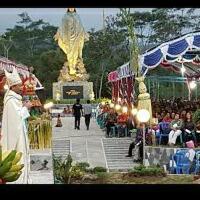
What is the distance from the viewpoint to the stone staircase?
8712 millimetres

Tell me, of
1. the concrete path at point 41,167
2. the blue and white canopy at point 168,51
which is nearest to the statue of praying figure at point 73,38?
the blue and white canopy at point 168,51

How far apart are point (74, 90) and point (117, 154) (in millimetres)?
13114

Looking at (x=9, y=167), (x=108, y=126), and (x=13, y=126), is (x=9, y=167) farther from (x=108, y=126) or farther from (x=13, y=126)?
(x=108, y=126)

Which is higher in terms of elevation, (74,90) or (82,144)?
(74,90)

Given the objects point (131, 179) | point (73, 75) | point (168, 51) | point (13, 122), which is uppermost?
point (73, 75)

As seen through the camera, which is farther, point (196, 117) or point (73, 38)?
point (73, 38)

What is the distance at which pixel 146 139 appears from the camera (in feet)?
29.0

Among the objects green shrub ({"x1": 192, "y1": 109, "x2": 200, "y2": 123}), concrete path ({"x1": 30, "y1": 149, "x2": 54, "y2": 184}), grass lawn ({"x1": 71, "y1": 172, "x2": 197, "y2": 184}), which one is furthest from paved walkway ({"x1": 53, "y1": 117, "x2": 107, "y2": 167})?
concrete path ({"x1": 30, "y1": 149, "x2": 54, "y2": 184})

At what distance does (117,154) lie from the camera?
9.63m

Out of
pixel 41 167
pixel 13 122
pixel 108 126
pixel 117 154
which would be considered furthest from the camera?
pixel 108 126

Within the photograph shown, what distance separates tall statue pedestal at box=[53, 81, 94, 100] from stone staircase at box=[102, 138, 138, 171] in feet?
37.6

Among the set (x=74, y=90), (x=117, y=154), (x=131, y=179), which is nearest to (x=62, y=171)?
(x=131, y=179)

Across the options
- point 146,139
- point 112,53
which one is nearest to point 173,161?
point 146,139
